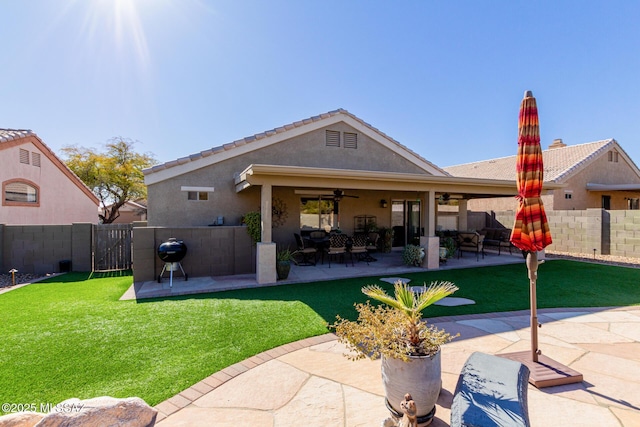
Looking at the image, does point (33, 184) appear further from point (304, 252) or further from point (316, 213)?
point (304, 252)

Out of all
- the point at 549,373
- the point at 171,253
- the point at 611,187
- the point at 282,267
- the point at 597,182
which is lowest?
the point at 549,373

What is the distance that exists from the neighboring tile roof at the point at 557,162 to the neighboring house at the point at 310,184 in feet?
34.6

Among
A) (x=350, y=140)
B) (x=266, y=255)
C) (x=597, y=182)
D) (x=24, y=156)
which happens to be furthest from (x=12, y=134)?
(x=597, y=182)

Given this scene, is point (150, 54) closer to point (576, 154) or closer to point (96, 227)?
point (96, 227)

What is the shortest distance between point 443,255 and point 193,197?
9155 mm

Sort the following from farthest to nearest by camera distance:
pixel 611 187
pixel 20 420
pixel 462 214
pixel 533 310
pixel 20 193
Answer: pixel 611 187
pixel 462 214
pixel 20 193
pixel 533 310
pixel 20 420

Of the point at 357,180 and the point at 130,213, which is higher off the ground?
the point at 357,180

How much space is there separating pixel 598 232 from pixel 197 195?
1695 cm

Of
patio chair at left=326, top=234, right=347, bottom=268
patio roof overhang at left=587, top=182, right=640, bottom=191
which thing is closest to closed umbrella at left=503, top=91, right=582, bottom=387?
patio chair at left=326, top=234, right=347, bottom=268

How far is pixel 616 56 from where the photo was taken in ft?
38.4

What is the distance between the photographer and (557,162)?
20750 mm

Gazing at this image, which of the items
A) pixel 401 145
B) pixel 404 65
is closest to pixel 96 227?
pixel 401 145

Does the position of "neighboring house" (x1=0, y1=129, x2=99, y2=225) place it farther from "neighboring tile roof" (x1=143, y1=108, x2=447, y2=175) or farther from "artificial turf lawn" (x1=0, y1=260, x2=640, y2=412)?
"neighboring tile roof" (x1=143, y1=108, x2=447, y2=175)

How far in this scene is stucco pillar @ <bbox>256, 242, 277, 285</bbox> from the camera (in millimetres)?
8195
